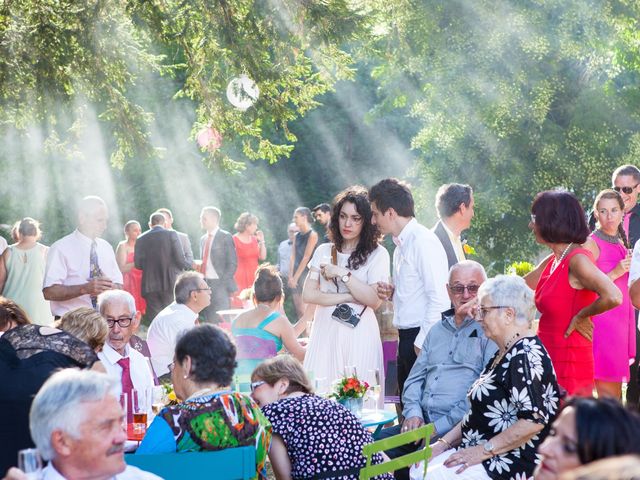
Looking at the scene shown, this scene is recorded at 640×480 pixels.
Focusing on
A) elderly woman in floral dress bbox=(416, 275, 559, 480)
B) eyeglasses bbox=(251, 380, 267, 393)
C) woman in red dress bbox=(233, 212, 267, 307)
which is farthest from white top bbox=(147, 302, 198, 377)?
woman in red dress bbox=(233, 212, 267, 307)

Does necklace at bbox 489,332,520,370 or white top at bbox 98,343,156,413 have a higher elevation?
white top at bbox 98,343,156,413

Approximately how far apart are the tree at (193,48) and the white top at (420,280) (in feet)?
7.89

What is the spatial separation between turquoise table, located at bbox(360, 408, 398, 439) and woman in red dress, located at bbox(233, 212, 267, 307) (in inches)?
340

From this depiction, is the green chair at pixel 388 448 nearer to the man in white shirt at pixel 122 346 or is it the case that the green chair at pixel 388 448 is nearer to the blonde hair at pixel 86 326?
the blonde hair at pixel 86 326

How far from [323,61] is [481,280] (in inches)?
150

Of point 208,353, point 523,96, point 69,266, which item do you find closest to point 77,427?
point 208,353

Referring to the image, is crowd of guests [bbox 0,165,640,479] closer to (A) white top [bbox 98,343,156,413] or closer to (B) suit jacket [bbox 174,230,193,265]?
(A) white top [bbox 98,343,156,413]

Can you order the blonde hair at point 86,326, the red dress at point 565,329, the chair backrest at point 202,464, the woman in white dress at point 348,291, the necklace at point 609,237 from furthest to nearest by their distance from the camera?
the necklace at point 609,237 < the woman in white dress at point 348,291 < the red dress at point 565,329 < the blonde hair at point 86,326 < the chair backrest at point 202,464

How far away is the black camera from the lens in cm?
671

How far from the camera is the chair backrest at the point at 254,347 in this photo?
271 inches

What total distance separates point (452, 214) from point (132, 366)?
248 centimetres

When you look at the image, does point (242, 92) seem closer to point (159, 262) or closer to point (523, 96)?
point (159, 262)

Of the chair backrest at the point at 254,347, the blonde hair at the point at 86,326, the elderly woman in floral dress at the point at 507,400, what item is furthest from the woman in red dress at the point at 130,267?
the elderly woman in floral dress at the point at 507,400

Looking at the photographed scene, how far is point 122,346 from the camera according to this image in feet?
19.1
